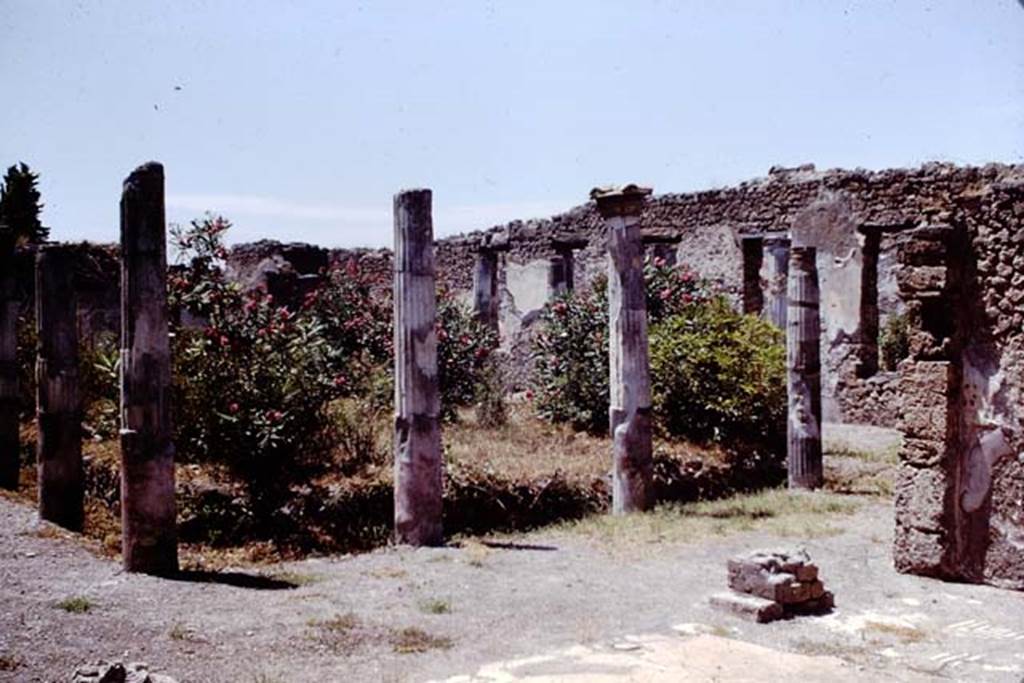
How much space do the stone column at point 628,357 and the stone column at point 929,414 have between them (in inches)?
113

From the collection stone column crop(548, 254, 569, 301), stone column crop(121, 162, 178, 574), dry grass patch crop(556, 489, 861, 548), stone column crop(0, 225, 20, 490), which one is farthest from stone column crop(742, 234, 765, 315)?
stone column crop(121, 162, 178, 574)

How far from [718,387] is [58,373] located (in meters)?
7.71

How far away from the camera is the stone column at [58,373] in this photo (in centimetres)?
970

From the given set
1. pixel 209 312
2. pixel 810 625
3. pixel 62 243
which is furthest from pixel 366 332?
pixel 810 625

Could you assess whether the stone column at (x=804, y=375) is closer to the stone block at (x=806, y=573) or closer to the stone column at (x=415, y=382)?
the stone column at (x=415, y=382)

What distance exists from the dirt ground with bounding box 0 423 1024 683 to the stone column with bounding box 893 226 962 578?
31 cm

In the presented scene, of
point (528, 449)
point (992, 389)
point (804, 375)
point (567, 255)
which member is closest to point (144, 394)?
point (528, 449)

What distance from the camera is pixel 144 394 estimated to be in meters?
7.56

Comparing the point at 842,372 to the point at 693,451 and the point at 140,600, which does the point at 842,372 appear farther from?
the point at 140,600

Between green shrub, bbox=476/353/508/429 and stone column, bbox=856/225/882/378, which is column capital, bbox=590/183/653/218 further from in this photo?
stone column, bbox=856/225/882/378

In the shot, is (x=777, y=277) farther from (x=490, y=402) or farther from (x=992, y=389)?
(x=992, y=389)

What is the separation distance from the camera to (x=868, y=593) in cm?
713

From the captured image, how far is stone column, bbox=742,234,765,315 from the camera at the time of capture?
58.4 feet

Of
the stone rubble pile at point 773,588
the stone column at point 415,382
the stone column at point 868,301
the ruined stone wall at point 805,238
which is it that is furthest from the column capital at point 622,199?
the stone column at point 868,301
